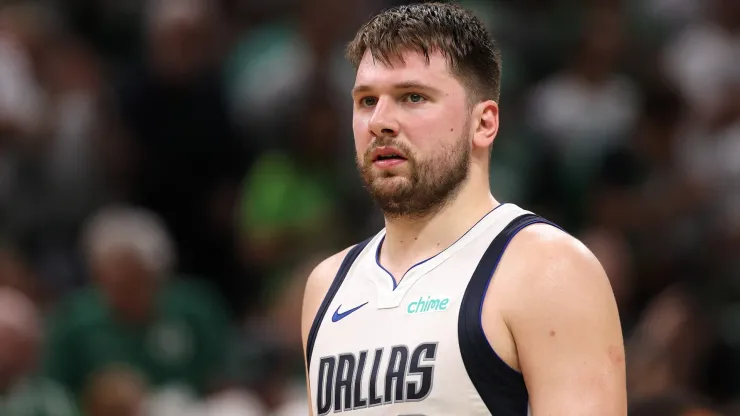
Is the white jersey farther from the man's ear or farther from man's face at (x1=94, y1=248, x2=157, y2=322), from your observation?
man's face at (x1=94, y1=248, x2=157, y2=322)

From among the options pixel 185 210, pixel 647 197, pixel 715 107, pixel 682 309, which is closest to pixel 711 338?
pixel 682 309

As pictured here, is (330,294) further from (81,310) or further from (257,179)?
→ (257,179)

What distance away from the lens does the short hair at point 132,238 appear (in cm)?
888

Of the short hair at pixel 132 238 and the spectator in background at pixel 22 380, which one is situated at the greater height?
the short hair at pixel 132 238

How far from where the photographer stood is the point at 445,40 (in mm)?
4129

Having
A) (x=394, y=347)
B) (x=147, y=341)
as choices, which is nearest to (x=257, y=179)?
(x=147, y=341)

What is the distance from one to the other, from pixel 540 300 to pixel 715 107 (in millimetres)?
7173

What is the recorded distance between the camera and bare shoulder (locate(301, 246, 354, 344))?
453cm

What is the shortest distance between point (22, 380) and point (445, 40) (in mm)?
4768

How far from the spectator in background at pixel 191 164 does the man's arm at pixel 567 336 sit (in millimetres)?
6144

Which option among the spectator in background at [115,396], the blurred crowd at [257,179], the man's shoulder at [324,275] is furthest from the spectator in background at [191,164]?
the man's shoulder at [324,275]

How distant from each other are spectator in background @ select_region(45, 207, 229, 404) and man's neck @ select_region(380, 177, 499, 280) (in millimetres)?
4360

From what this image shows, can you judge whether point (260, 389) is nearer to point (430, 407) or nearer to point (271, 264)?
point (271, 264)

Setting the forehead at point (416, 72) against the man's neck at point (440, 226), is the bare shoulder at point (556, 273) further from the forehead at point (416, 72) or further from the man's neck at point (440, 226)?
the forehead at point (416, 72)
